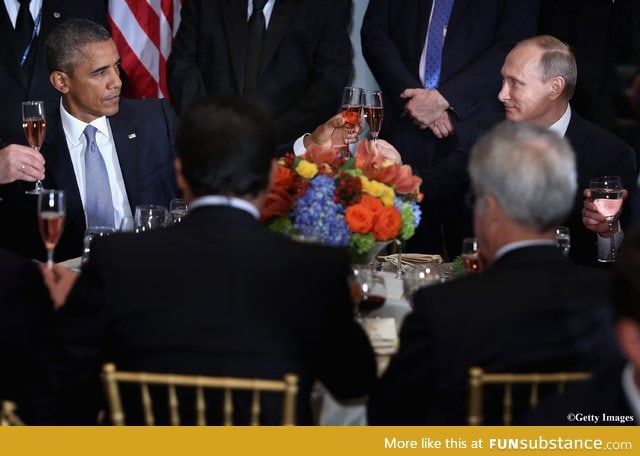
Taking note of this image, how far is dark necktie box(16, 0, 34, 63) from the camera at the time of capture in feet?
17.7

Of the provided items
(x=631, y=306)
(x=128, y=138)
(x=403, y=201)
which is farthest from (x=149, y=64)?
(x=631, y=306)

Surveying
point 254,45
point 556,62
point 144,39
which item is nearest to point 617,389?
point 556,62

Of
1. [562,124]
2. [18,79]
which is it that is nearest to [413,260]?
[562,124]

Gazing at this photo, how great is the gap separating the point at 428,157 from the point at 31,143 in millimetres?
2166

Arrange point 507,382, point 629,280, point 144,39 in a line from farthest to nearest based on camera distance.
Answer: point 144,39
point 507,382
point 629,280

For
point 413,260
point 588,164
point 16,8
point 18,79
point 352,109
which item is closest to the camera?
point 352,109

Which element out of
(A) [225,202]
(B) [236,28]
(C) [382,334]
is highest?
(B) [236,28]

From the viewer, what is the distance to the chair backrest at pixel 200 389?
222 centimetres

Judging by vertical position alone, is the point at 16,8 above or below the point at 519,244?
above

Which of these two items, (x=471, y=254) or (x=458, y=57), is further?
(x=458, y=57)

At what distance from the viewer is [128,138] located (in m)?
4.62

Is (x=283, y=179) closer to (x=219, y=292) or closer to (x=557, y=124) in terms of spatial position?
(x=219, y=292)

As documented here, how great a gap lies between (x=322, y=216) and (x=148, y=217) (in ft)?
2.53

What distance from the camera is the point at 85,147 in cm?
456
